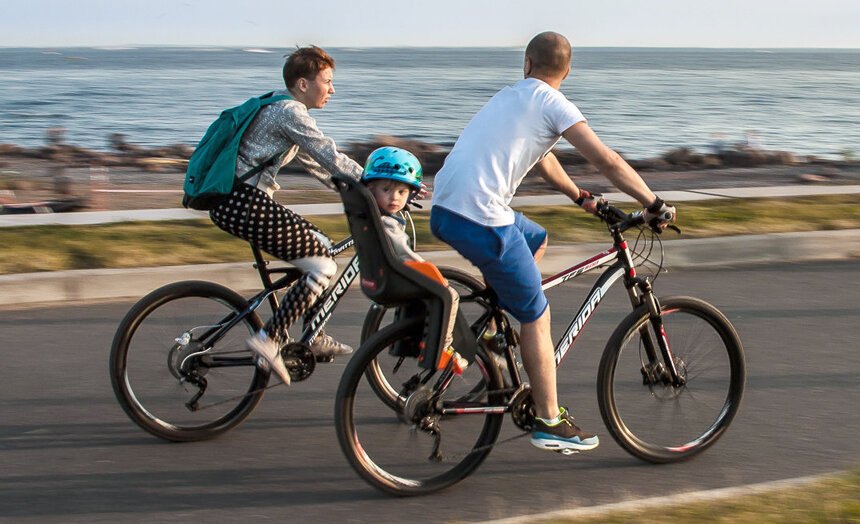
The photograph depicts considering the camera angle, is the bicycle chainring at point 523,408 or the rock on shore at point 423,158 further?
the rock on shore at point 423,158

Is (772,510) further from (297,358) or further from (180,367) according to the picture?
(180,367)

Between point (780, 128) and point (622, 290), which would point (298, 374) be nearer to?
point (622, 290)

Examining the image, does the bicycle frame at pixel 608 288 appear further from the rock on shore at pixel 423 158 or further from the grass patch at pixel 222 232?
the rock on shore at pixel 423 158

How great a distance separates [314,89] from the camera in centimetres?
475

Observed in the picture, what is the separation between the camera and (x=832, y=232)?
9.47m

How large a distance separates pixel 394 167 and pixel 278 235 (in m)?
0.69

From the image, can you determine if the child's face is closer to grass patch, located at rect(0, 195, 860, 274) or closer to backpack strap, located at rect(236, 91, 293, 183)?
backpack strap, located at rect(236, 91, 293, 183)

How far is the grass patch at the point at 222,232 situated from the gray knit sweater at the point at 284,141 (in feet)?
12.0

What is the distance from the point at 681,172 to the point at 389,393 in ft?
49.3

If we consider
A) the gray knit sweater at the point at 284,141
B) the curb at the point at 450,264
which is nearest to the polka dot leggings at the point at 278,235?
the gray knit sweater at the point at 284,141

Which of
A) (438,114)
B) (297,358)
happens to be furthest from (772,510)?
(438,114)

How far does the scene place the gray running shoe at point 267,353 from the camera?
464 cm

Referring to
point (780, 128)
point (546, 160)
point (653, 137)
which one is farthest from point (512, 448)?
point (780, 128)

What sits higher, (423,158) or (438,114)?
(423,158)
